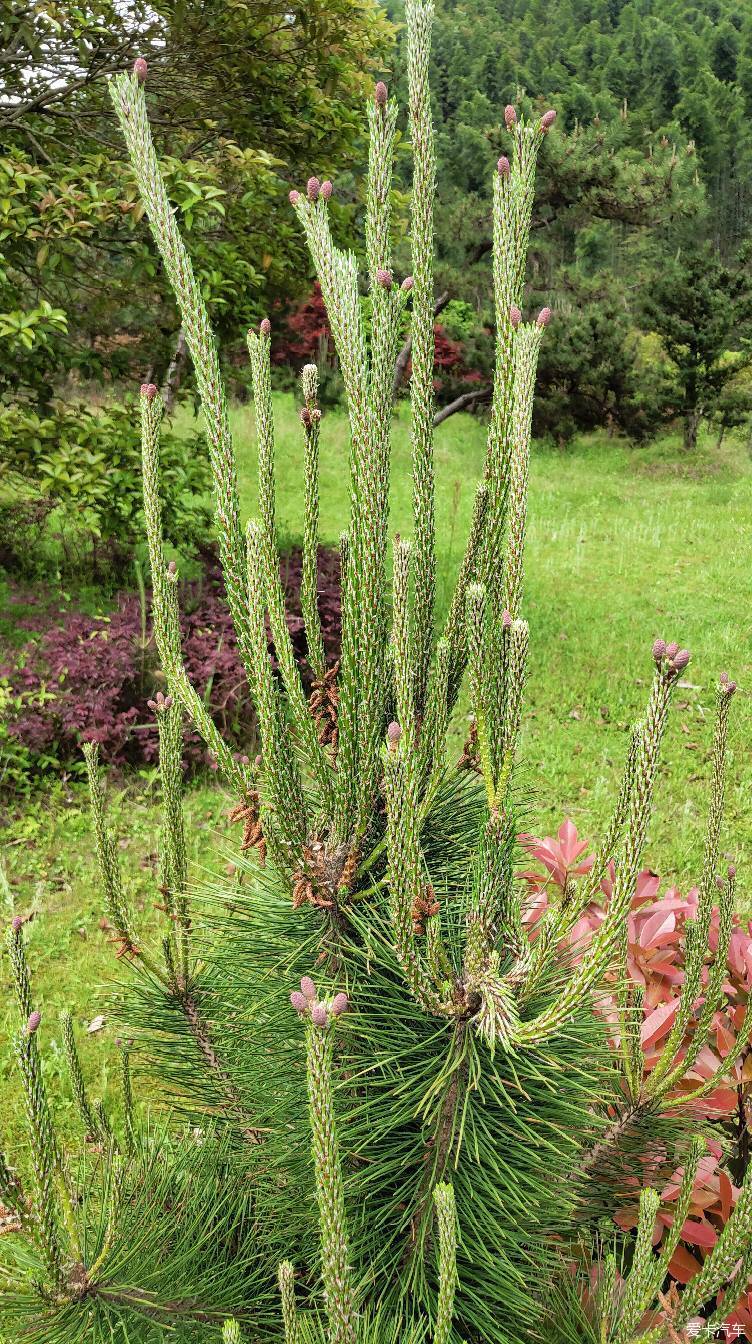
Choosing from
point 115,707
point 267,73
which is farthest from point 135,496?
point 267,73

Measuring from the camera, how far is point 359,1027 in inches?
46.6

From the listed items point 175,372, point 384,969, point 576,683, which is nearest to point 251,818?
point 384,969

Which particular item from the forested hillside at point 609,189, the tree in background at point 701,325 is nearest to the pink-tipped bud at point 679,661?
the forested hillside at point 609,189

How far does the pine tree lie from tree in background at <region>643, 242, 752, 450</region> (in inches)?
726

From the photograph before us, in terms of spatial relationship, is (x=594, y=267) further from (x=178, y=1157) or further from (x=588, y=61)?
(x=178, y=1157)

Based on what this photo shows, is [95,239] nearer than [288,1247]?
No

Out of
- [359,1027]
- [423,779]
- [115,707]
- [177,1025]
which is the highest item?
[423,779]

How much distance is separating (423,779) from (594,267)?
113ft

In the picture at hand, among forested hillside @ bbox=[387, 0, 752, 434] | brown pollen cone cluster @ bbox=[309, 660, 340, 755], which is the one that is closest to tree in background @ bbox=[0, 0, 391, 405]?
forested hillside @ bbox=[387, 0, 752, 434]

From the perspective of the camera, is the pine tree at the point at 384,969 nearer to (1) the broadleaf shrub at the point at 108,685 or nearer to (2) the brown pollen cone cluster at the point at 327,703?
(2) the brown pollen cone cluster at the point at 327,703

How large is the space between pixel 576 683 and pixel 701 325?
13071 mm

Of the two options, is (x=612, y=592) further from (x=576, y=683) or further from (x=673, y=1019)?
Answer: (x=673, y=1019)

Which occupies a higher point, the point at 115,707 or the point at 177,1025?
the point at 177,1025

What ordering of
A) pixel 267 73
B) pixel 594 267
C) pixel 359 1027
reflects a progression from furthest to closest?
pixel 594 267 → pixel 267 73 → pixel 359 1027
